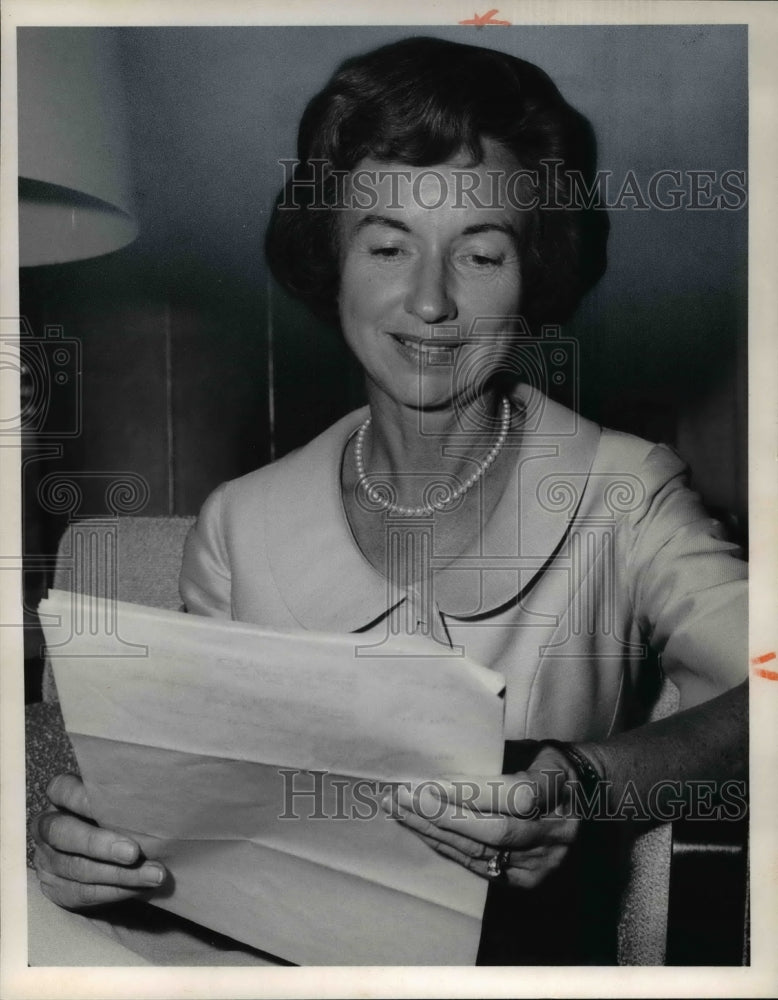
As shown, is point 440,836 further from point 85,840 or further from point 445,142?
point 445,142

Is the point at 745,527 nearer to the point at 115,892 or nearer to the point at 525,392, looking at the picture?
the point at 525,392

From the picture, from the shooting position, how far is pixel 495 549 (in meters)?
0.91

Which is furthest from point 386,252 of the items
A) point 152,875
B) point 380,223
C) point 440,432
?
point 152,875

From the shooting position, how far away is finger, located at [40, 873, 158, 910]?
2.99 ft

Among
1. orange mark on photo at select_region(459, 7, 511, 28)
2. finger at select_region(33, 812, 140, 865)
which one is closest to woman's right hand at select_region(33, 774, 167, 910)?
finger at select_region(33, 812, 140, 865)

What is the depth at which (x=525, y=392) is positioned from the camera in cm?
91

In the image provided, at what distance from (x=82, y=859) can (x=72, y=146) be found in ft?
2.22

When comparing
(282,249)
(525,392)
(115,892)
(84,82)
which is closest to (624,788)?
(525,392)

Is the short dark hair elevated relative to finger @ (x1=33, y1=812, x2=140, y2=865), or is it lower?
elevated

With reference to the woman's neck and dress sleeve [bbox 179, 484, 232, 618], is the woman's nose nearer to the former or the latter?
the woman's neck

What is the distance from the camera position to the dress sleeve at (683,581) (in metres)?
0.90

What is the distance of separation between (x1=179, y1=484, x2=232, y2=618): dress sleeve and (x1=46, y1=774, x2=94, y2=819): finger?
0.64ft

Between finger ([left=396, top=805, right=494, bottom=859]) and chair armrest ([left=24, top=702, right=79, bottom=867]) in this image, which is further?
chair armrest ([left=24, top=702, right=79, bottom=867])

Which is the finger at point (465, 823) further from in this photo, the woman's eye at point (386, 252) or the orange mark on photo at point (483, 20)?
Result: the orange mark on photo at point (483, 20)
